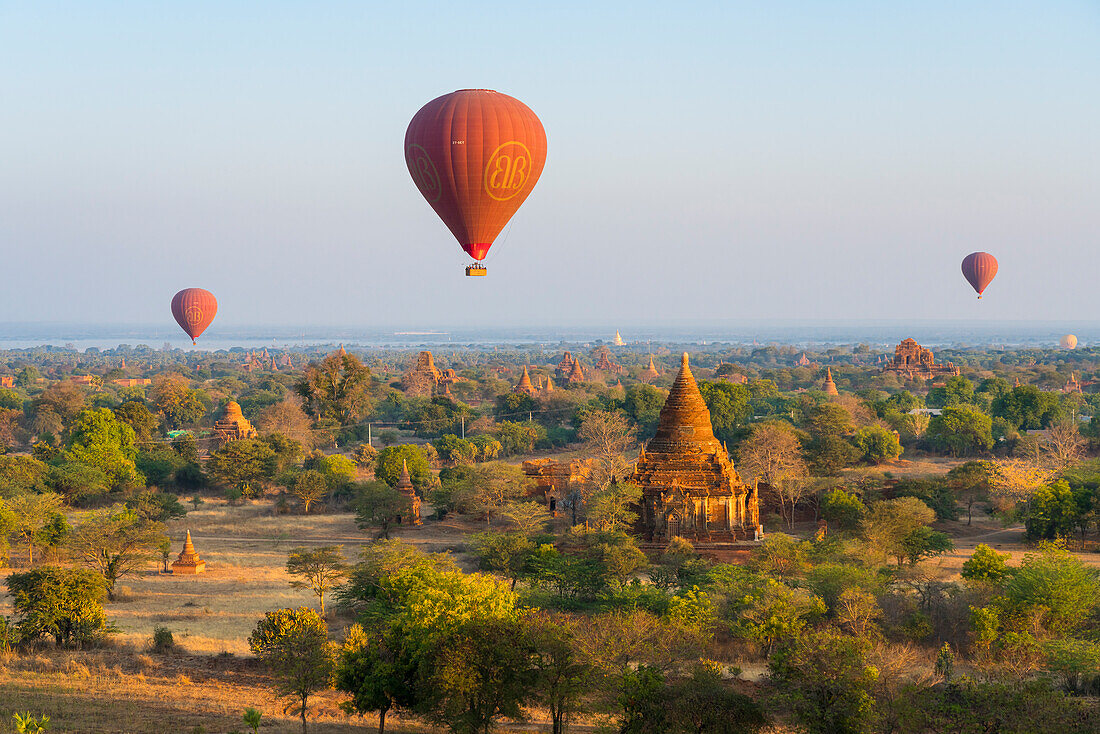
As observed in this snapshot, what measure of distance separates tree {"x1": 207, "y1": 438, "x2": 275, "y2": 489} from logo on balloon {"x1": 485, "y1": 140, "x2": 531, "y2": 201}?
82.8ft

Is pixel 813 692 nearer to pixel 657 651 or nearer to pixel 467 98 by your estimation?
pixel 657 651

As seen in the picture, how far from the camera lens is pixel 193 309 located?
89875 mm

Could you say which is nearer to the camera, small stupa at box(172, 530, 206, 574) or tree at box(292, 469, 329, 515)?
small stupa at box(172, 530, 206, 574)

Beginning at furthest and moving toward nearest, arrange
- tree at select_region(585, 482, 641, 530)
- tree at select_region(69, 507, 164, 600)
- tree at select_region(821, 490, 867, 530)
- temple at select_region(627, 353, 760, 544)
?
1. tree at select_region(821, 490, 867, 530)
2. temple at select_region(627, 353, 760, 544)
3. tree at select_region(585, 482, 641, 530)
4. tree at select_region(69, 507, 164, 600)

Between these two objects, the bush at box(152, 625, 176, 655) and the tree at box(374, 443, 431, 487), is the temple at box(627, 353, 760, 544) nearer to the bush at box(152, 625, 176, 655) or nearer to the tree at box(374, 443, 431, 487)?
the tree at box(374, 443, 431, 487)

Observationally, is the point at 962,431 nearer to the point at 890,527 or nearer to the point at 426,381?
the point at 890,527

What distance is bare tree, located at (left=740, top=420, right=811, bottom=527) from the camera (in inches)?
1822

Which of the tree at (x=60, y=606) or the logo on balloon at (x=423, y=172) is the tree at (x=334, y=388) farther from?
the tree at (x=60, y=606)

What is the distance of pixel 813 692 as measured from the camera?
19.1m

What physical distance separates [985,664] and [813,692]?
22.3ft

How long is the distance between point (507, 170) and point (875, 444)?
3605 centimetres

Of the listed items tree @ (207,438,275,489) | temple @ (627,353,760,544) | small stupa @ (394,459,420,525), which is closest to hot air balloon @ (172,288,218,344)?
tree @ (207,438,275,489)

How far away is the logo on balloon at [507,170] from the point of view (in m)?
37.9

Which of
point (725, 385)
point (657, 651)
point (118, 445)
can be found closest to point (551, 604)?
point (657, 651)
